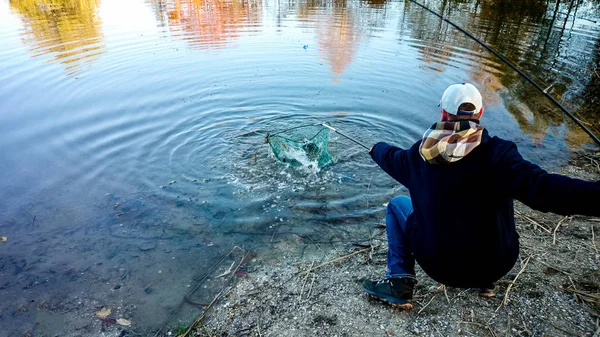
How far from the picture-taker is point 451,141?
2.20m

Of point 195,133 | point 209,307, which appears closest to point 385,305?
point 209,307

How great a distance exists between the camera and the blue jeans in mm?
3160

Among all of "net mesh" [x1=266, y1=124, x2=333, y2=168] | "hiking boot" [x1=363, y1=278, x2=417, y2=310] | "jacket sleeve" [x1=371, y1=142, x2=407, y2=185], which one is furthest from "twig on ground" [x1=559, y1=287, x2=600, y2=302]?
"net mesh" [x1=266, y1=124, x2=333, y2=168]

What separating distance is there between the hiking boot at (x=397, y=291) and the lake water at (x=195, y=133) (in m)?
1.23

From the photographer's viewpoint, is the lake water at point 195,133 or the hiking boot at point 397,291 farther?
the lake water at point 195,133

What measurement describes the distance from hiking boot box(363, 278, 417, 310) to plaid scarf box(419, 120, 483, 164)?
1377 mm

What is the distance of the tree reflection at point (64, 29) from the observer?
13062mm

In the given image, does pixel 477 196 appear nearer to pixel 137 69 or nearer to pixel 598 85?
pixel 598 85

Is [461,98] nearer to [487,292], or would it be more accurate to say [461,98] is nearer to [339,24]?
[487,292]

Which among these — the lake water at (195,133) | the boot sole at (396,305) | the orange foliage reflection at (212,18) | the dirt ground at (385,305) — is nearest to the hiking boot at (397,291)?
the boot sole at (396,305)

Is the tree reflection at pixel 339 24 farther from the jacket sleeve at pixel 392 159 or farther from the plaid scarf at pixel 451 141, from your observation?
the plaid scarf at pixel 451 141

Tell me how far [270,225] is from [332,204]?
39.4 inches

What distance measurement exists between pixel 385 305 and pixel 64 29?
1992 cm

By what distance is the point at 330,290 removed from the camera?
3520mm
